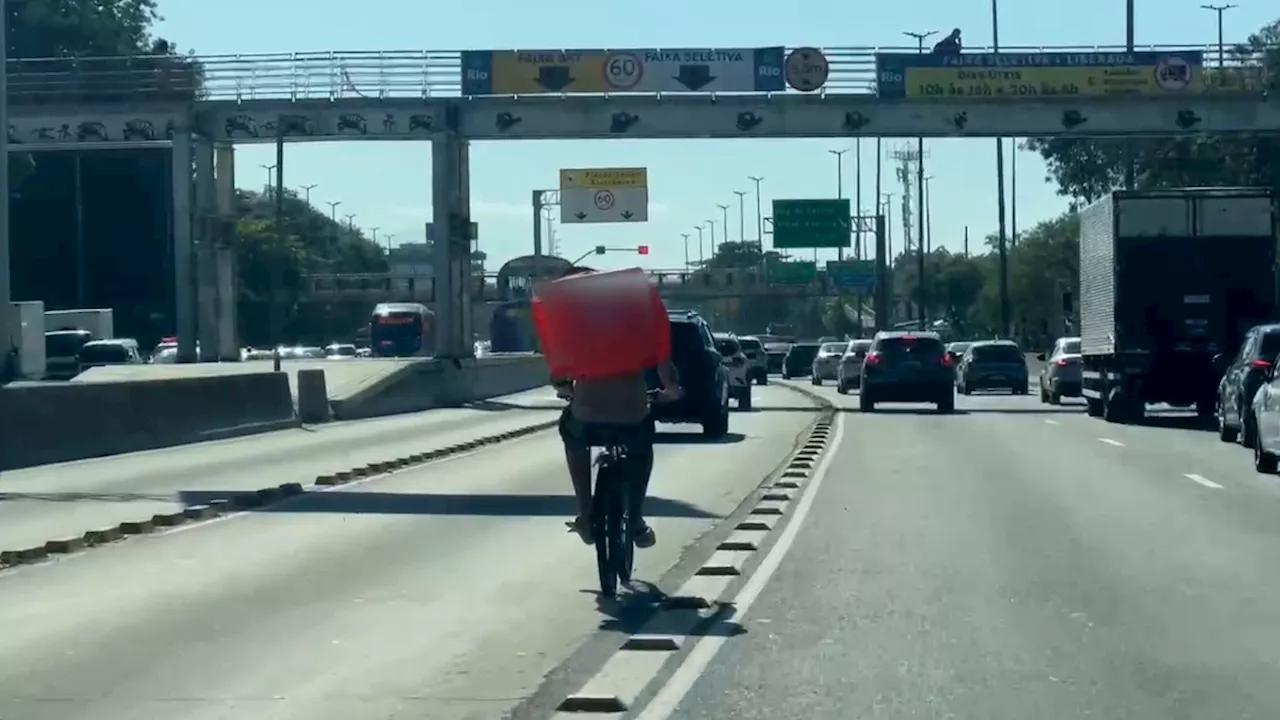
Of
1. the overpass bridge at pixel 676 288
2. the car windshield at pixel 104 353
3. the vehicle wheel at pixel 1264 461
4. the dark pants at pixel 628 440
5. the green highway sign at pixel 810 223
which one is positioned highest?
the green highway sign at pixel 810 223

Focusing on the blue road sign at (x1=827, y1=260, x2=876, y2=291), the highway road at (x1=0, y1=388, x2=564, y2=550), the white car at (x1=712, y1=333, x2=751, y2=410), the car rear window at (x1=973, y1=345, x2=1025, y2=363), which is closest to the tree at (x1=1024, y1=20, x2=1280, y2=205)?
the car rear window at (x1=973, y1=345, x2=1025, y2=363)

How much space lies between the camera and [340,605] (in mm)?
11547

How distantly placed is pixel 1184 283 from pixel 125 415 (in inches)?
677

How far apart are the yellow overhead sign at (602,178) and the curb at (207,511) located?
38.7 meters

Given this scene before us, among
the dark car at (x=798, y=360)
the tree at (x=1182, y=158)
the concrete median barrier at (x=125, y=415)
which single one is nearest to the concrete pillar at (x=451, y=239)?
the concrete median barrier at (x=125, y=415)

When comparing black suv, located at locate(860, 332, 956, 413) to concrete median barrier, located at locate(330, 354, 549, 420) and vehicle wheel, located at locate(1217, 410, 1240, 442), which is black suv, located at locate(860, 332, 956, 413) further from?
vehicle wheel, located at locate(1217, 410, 1240, 442)

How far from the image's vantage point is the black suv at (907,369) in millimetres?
39781

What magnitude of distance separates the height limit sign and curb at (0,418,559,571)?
127 feet

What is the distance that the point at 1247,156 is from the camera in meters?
67.2

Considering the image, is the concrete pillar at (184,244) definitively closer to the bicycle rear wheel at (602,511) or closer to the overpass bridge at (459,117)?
the overpass bridge at (459,117)

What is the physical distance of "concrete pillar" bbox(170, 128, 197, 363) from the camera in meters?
45.5

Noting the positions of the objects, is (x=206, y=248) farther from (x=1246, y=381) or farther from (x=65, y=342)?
(x=1246, y=381)

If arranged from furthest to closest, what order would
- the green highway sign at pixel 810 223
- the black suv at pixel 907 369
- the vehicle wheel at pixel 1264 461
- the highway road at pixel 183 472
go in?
the green highway sign at pixel 810 223 < the black suv at pixel 907 369 < the vehicle wheel at pixel 1264 461 < the highway road at pixel 183 472

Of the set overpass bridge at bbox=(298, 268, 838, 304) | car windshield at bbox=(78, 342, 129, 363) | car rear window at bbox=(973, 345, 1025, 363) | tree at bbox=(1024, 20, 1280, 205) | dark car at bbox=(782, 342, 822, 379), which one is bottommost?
dark car at bbox=(782, 342, 822, 379)
